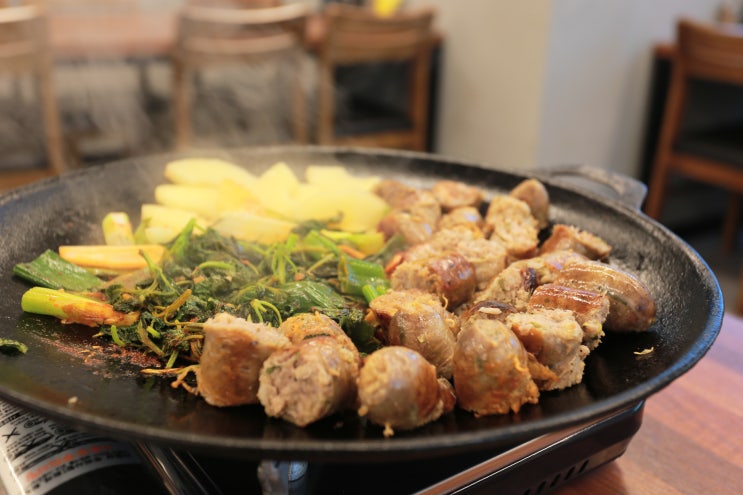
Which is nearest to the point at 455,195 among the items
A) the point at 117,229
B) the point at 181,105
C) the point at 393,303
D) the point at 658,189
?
the point at 393,303

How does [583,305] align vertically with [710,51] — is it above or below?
below

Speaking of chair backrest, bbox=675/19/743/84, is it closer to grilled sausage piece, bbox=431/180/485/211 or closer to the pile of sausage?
grilled sausage piece, bbox=431/180/485/211

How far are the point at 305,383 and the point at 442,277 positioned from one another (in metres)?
0.62

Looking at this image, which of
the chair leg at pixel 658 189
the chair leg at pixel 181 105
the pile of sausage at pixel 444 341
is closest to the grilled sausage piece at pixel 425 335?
the pile of sausage at pixel 444 341

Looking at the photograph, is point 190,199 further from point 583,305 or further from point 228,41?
point 228,41

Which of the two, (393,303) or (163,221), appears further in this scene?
(163,221)

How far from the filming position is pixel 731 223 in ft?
19.2

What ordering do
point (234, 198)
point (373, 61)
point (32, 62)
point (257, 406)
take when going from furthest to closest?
point (373, 61) < point (32, 62) < point (234, 198) < point (257, 406)

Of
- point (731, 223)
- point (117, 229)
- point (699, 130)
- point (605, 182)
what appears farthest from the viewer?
point (731, 223)

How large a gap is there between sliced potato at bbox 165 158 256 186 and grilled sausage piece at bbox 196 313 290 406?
1131mm

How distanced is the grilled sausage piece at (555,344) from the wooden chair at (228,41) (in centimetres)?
383

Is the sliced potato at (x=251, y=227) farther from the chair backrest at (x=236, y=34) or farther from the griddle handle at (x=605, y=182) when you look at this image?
the chair backrest at (x=236, y=34)

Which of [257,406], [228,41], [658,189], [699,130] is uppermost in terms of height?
[228,41]

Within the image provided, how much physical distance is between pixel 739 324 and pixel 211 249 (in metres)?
1.78
